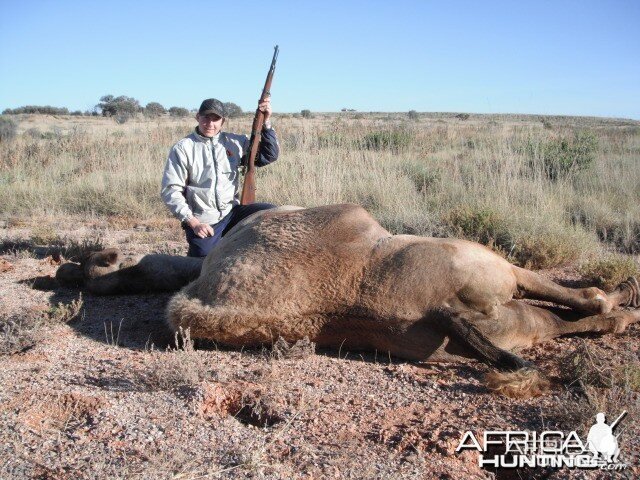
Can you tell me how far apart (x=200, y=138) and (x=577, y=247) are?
4.03 m

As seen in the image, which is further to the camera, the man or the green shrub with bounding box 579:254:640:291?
the man

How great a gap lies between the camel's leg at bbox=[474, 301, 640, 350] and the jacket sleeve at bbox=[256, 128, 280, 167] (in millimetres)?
3125

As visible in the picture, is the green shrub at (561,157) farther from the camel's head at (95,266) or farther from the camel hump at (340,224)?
the camel's head at (95,266)

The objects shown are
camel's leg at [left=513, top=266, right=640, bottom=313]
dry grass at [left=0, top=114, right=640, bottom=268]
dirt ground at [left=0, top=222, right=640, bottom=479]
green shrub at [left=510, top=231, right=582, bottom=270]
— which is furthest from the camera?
dry grass at [left=0, top=114, right=640, bottom=268]

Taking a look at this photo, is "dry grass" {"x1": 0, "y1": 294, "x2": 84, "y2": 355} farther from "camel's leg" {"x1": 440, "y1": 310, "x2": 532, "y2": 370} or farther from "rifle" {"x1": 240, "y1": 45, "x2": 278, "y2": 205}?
"camel's leg" {"x1": 440, "y1": 310, "x2": 532, "y2": 370}

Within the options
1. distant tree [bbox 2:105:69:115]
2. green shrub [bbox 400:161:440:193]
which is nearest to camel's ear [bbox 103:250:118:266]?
green shrub [bbox 400:161:440:193]

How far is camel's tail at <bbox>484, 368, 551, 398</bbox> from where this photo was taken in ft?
10.2

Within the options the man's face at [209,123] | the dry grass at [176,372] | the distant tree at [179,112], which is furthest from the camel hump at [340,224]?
the distant tree at [179,112]

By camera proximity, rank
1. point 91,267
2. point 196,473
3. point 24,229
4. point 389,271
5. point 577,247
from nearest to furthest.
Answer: point 196,473 < point 389,271 < point 91,267 < point 577,247 < point 24,229

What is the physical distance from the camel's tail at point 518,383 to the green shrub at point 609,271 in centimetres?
240

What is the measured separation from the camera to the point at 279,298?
11.6 feet

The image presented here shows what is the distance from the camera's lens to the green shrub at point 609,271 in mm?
5184

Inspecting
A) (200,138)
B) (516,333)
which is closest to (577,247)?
(516,333)

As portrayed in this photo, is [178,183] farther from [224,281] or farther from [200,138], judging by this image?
[224,281]
